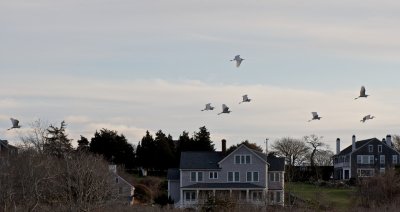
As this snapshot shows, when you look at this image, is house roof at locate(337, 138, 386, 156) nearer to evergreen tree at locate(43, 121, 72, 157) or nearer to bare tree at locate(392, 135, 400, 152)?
bare tree at locate(392, 135, 400, 152)

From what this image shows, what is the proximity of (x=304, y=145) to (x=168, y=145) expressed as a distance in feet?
92.3

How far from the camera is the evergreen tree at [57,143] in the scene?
69.3m

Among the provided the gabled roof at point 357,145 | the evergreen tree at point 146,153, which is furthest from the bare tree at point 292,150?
the evergreen tree at point 146,153

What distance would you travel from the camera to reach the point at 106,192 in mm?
49062

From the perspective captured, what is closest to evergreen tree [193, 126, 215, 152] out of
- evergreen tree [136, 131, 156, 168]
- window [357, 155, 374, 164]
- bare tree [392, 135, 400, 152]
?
evergreen tree [136, 131, 156, 168]

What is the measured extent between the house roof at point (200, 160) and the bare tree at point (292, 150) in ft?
121

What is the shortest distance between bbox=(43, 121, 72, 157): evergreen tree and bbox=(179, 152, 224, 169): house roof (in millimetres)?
10487

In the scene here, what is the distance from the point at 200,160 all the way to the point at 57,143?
14376 mm

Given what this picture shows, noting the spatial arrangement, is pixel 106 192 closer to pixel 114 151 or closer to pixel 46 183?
pixel 46 183

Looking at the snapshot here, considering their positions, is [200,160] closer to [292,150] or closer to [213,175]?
[213,175]

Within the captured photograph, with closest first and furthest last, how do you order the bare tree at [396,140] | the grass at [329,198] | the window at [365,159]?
the grass at [329,198] < the window at [365,159] < the bare tree at [396,140]

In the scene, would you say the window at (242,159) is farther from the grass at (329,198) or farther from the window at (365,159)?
the window at (365,159)

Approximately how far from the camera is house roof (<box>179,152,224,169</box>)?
71750 millimetres

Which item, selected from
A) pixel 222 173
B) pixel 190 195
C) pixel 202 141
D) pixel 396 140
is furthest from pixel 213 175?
pixel 396 140
